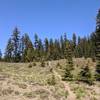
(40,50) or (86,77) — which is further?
(40,50)

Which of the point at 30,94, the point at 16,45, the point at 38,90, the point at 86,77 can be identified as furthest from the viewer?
the point at 16,45

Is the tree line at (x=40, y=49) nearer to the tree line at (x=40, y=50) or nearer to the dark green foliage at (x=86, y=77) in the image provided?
the tree line at (x=40, y=50)

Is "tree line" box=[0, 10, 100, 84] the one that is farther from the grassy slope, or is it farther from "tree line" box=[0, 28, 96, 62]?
the grassy slope

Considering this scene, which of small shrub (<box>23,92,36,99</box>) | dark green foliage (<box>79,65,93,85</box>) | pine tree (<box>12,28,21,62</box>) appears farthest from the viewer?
pine tree (<box>12,28,21,62</box>)

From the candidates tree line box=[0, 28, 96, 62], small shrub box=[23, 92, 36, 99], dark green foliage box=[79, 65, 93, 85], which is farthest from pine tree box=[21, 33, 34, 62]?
small shrub box=[23, 92, 36, 99]

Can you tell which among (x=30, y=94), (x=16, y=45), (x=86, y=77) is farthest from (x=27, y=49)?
(x=30, y=94)

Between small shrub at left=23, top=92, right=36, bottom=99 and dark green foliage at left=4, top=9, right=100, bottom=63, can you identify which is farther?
dark green foliage at left=4, top=9, right=100, bottom=63

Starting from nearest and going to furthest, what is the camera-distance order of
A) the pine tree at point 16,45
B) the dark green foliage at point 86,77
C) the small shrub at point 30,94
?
the small shrub at point 30,94, the dark green foliage at point 86,77, the pine tree at point 16,45

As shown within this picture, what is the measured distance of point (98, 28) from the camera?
187ft

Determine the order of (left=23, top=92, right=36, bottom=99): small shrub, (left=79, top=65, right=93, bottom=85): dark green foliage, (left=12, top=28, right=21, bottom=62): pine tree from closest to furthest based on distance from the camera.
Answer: (left=23, top=92, right=36, bottom=99): small shrub → (left=79, top=65, right=93, bottom=85): dark green foliage → (left=12, top=28, right=21, bottom=62): pine tree

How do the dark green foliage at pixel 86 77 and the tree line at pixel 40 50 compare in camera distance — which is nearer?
the dark green foliage at pixel 86 77

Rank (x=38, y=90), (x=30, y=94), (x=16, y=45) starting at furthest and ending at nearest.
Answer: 1. (x=16, y=45)
2. (x=38, y=90)
3. (x=30, y=94)

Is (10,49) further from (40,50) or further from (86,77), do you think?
(86,77)

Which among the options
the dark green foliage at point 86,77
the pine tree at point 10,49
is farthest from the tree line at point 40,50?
the dark green foliage at point 86,77
